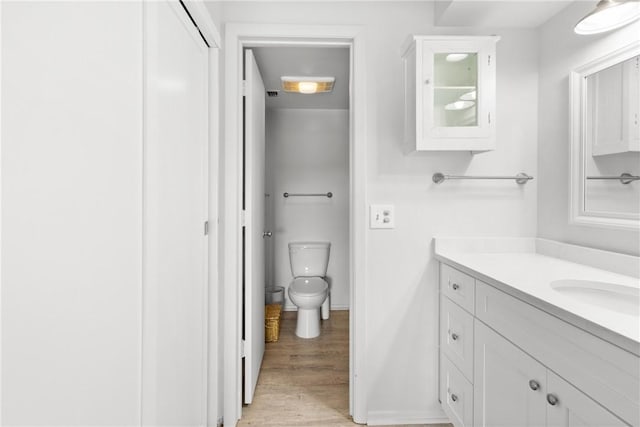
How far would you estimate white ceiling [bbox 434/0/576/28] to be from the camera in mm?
Result: 1529

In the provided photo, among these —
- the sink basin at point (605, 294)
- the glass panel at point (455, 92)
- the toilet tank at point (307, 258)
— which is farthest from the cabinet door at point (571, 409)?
the toilet tank at point (307, 258)

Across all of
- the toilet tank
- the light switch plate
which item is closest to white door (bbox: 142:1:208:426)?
the light switch plate

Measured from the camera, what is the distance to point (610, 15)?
1190 millimetres

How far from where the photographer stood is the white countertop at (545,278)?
761 mm

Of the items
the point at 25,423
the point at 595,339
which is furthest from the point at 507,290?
the point at 25,423

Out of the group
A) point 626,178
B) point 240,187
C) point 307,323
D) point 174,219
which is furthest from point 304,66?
point 307,323

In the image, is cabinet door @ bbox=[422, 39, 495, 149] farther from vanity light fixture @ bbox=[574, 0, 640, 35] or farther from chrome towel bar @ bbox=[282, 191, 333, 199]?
chrome towel bar @ bbox=[282, 191, 333, 199]

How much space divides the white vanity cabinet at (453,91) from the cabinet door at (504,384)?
2.71ft

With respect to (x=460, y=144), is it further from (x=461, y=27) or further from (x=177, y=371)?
(x=177, y=371)

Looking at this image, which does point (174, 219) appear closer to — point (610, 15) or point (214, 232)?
point (214, 232)

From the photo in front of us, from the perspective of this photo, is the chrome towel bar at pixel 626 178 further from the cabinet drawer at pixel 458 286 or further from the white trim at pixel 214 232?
the white trim at pixel 214 232

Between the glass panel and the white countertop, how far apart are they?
2.04 feet

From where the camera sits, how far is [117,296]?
85 centimetres

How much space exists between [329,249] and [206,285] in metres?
1.78
